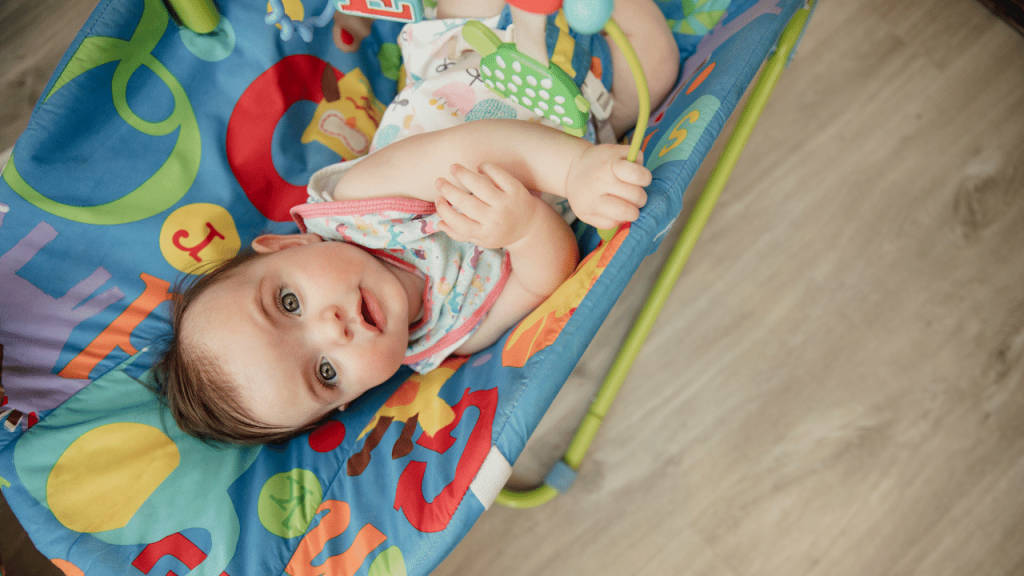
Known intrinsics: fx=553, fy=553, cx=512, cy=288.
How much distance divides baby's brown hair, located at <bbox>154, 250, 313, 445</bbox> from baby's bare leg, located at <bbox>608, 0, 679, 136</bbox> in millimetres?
648

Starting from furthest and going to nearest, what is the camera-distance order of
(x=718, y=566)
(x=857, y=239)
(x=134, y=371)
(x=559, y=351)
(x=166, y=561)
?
(x=857, y=239)
(x=718, y=566)
(x=134, y=371)
(x=166, y=561)
(x=559, y=351)

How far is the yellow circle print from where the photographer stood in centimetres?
87

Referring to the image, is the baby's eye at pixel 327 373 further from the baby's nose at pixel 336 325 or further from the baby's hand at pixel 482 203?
the baby's hand at pixel 482 203

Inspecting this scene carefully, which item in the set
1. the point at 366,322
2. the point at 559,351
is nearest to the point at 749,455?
the point at 559,351

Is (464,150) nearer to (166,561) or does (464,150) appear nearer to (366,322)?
(366,322)

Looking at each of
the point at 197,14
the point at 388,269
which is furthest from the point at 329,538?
the point at 197,14

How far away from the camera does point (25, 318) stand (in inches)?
30.9

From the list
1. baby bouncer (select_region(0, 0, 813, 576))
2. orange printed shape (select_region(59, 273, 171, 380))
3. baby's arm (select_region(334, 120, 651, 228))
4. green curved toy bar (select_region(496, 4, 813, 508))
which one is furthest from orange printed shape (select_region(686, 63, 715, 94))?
orange printed shape (select_region(59, 273, 171, 380))

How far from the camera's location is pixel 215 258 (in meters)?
0.88

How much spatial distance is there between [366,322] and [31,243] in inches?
19.7

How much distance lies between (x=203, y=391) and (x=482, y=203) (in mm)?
447

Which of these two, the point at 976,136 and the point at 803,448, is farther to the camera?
the point at 976,136

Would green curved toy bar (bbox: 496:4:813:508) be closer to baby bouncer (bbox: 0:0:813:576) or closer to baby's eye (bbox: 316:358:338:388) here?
baby bouncer (bbox: 0:0:813:576)

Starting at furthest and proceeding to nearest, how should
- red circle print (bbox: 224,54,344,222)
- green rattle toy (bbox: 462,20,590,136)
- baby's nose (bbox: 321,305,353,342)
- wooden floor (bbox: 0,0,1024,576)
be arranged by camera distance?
wooden floor (bbox: 0,0,1024,576) → red circle print (bbox: 224,54,344,222) → baby's nose (bbox: 321,305,353,342) → green rattle toy (bbox: 462,20,590,136)
